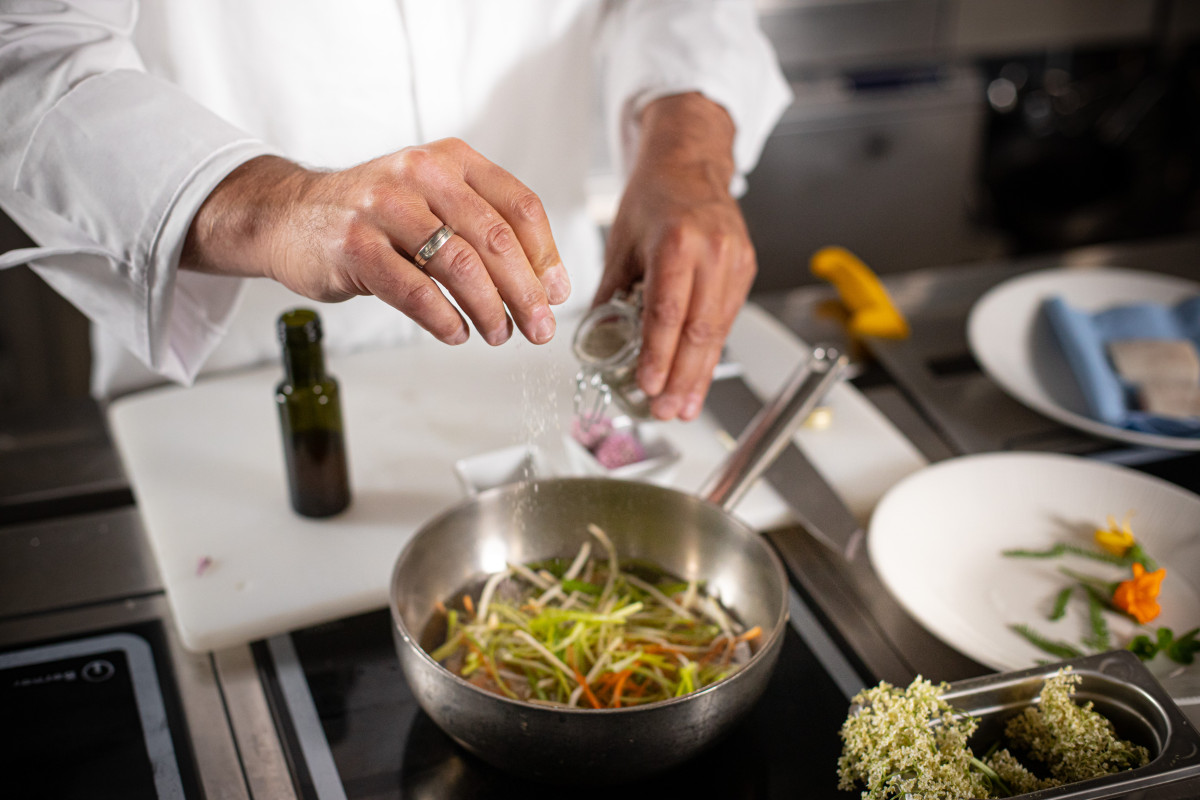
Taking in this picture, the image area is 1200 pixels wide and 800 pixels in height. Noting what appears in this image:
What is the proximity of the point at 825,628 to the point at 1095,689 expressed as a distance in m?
0.22

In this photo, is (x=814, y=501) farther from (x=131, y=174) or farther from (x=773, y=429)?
(x=131, y=174)

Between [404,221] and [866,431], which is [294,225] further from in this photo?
[866,431]

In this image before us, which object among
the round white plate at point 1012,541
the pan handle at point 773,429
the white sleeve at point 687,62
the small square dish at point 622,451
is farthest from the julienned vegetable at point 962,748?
the white sleeve at point 687,62

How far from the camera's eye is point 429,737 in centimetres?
72

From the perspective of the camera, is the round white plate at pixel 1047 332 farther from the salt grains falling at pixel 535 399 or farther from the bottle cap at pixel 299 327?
the bottle cap at pixel 299 327

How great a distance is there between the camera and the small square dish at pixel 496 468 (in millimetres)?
949

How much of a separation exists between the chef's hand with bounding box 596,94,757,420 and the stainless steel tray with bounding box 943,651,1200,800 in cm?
36

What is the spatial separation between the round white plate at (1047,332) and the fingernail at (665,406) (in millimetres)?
468

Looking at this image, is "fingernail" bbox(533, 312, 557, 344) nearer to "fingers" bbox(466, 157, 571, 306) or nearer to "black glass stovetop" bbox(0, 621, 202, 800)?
"fingers" bbox(466, 157, 571, 306)

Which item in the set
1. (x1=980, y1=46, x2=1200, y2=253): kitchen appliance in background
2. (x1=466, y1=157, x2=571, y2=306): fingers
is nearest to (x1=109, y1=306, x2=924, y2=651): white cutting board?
(x1=466, y1=157, x2=571, y2=306): fingers

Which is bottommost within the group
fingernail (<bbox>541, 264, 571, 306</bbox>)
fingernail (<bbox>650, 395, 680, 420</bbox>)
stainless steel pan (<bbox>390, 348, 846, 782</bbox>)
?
stainless steel pan (<bbox>390, 348, 846, 782</bbox>)

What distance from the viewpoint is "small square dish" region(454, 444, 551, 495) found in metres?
0.95

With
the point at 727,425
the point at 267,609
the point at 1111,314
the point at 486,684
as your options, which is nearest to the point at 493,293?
the point at 486,684

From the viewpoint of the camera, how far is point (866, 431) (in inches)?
43.3
